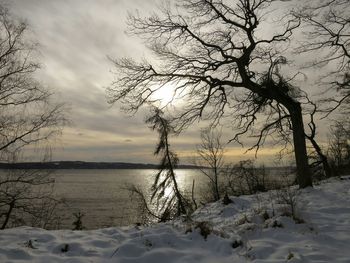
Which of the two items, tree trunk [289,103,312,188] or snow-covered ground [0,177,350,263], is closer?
snow-covered ground [0,177,350,263]

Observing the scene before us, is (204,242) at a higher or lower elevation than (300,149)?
lower

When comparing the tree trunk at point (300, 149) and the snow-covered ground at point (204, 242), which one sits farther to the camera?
the tree trunk at point (300, 149)

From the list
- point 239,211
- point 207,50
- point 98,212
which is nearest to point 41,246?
point 239,211

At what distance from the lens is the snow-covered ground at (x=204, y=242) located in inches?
276

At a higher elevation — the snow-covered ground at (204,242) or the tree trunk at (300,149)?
the tree trunk at (300,149)

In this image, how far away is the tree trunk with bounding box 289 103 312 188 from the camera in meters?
15.0

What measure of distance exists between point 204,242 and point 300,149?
28.6 ft

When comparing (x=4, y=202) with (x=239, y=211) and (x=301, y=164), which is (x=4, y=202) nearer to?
(x=239, y=211)

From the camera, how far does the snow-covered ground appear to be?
701 cm

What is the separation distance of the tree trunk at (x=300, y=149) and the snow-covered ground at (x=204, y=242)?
516 centimetres

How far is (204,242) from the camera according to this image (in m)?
7.78

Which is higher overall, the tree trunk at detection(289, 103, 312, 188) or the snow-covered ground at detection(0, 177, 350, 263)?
the tree trunk at detection(289, 103, 312, 188)

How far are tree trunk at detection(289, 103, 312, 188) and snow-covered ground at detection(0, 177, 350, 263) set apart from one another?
5155 mm

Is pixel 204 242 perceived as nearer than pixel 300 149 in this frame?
Yes
